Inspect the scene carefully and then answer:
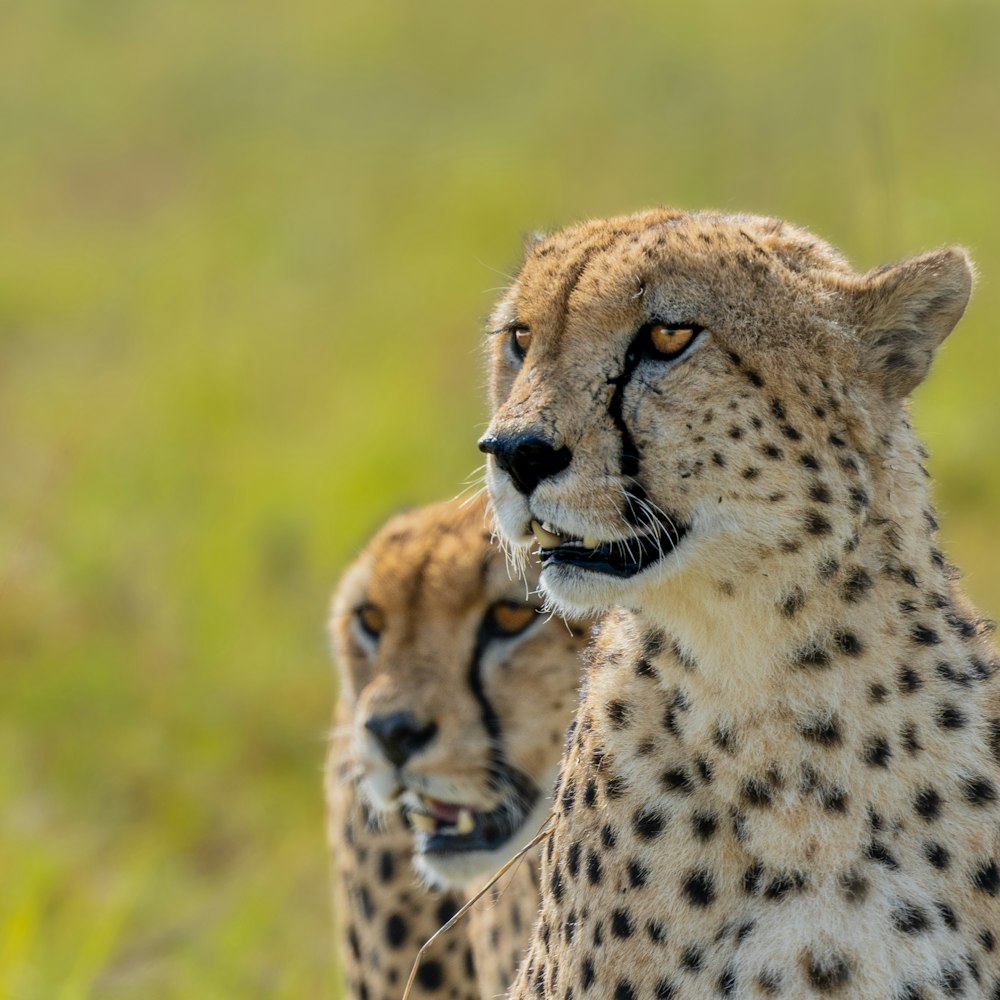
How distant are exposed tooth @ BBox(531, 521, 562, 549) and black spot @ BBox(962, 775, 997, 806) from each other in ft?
1.64

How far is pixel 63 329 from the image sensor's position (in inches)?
396

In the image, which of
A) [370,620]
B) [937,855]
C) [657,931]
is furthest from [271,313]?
[937,855]

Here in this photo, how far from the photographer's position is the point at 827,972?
2059mm

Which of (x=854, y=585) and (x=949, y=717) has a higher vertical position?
(x=854, y=585)

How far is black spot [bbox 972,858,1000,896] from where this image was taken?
2070mm

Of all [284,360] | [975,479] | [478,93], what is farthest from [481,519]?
[478,93]

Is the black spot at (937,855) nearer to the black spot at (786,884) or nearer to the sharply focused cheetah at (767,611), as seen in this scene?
the sharply focused cheetah at (767,611)

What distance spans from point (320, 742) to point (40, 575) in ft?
4.61

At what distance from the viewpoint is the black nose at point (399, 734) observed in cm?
309

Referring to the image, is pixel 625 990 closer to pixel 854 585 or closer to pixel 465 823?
pixel 854 585

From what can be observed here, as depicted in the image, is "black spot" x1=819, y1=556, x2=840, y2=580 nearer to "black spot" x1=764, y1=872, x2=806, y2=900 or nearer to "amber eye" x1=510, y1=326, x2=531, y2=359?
"black spot" x1=764, y1=872, x2=806, y2=900

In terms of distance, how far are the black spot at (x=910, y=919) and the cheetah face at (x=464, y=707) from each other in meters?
1.08

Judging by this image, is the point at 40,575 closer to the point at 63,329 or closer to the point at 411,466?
the point at 411,466

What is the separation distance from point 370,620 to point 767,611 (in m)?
1.32
